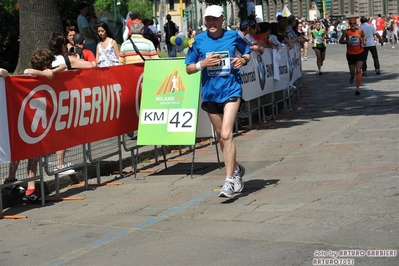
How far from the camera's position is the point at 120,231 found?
7.92 metres

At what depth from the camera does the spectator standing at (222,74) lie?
30.4ft

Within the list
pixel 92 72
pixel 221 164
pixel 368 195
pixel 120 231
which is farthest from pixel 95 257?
pixel 221 164

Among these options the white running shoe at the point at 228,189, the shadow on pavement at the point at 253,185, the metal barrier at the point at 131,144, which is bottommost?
the shadow on pavement at the point at 253,185

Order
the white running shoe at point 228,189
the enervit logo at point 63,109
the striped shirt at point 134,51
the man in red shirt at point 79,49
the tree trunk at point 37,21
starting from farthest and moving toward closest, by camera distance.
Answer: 1. the tree trunk at point 37,21
2. the striped shirt at point 134,51
3. the man in red shirt at point 79,49
4. the enervit logo at point 63,109
5. the white running shoe at point 228,189

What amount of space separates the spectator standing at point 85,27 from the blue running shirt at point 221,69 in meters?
7.75

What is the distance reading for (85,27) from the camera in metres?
17.1

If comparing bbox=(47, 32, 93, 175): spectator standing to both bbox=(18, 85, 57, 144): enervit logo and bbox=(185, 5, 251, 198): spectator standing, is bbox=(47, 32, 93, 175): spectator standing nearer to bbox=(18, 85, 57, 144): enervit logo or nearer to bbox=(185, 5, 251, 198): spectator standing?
bbox=(18, 85, 57, 144): enervit logo

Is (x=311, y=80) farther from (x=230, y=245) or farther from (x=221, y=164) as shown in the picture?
(x=230, y=245)

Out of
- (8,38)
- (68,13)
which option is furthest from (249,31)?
(8,38)

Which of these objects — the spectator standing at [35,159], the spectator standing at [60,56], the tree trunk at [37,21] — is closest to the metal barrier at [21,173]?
the spectator standing at [35,159]

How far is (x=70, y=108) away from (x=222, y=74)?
1.89 metres

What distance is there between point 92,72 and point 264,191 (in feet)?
8.47

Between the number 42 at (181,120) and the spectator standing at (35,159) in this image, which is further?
the number 42 at (181,120)

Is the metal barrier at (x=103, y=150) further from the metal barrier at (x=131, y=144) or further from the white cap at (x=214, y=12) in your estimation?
the white cap at (x=214, y=12)
